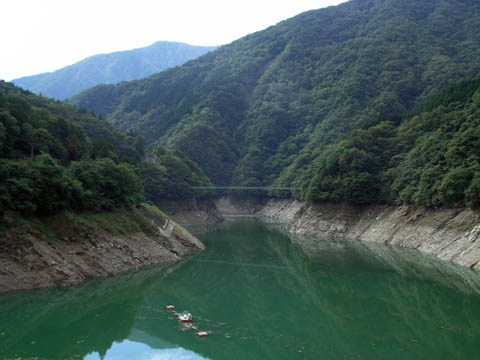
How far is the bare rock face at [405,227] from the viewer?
3697 centimetres

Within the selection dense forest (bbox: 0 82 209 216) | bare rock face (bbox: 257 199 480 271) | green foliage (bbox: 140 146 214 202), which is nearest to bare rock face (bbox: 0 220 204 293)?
dense forest (bbox: 0 82 209 216)

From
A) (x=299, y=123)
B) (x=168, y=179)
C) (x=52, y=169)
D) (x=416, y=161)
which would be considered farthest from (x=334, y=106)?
(x=52, y=169)

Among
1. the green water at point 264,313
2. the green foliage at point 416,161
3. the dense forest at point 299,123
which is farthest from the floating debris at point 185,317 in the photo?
the green foliage at point 416,161

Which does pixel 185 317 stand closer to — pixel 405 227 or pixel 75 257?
pixel 75 257

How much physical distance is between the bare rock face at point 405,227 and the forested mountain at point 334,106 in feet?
5.75

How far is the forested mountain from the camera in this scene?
59.0 metres

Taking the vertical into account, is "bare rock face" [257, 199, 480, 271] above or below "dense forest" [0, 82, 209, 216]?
below

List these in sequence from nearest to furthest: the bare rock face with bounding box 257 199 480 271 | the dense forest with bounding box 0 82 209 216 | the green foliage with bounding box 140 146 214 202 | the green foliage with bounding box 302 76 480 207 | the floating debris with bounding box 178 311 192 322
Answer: the floating debris with bounding box 178 311 192 322, the dense forest with bounding box 0 82 209 216, the bare rock face with bounding box 257 199 480 271, the green foliage with bounding box 302 76 480 207, the green foliage with bounding box 140 146 214 202

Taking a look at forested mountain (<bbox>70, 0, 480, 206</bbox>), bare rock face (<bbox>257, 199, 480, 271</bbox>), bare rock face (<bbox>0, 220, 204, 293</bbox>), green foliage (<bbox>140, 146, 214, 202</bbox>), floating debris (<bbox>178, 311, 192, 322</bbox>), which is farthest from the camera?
green foliage (<bbox>140, 146, 214, 202</bbox>)

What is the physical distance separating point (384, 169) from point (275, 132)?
8375 cm

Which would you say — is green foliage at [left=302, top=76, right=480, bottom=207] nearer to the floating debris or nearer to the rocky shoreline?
the rocky shoreline

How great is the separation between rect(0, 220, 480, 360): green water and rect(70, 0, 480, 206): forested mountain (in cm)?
1597

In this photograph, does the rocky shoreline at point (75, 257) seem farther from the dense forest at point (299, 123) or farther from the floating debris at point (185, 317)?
the floating debris at point (185, 317)

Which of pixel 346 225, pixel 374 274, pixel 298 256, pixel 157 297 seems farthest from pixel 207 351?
pixel 346 225
